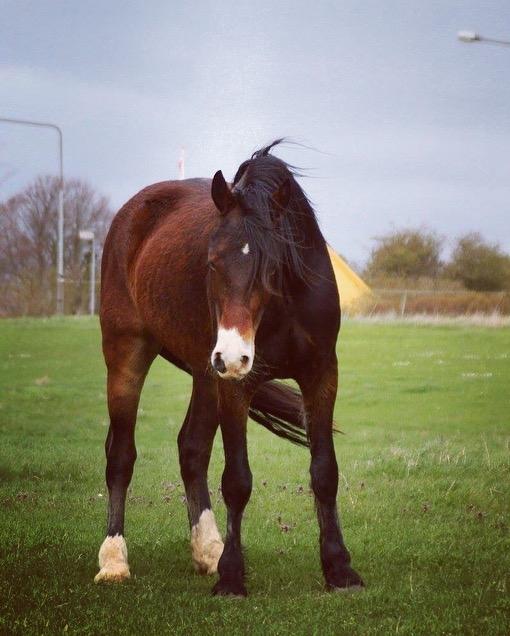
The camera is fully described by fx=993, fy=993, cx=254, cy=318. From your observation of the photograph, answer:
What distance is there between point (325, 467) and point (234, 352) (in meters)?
0.80

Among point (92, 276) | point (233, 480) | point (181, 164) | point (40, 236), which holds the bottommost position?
point (233, 480)

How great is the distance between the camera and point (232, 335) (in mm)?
3180

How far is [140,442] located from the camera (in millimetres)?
7211

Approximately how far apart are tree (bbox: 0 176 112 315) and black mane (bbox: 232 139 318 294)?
139 inches

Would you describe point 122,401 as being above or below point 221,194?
below

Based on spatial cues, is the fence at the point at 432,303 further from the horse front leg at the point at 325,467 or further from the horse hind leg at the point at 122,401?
the horse front leg at the point at 325,467

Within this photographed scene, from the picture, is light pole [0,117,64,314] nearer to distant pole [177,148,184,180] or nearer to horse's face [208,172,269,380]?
distant pole [177,148,184,180]

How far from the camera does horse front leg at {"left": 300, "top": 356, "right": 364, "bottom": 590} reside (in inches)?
143

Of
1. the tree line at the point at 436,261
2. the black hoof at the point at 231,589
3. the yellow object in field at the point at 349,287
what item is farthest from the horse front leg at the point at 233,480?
the tree line at the point at 436,261

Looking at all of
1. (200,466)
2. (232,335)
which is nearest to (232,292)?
(232,335)

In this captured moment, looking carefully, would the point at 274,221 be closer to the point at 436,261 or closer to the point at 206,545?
the point at 206,545

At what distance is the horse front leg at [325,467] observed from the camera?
363 centimetres

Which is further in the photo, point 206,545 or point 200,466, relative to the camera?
point 200,466

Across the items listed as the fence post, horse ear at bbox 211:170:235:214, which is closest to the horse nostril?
horse ear at bbox 211:170:235:214
